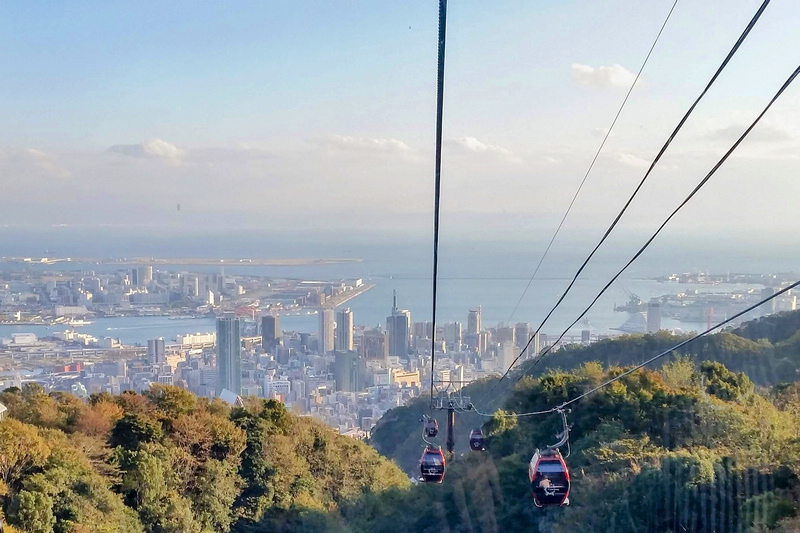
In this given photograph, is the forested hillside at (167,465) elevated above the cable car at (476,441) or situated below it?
below

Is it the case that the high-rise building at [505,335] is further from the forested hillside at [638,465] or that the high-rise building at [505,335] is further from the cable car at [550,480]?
the cable car at [550,480]

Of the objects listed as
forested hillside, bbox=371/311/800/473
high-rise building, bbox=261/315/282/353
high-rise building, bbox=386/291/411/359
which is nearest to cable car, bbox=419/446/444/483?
forested hillside, bbox=371/311/800/473

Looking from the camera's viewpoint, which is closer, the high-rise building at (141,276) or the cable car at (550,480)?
the cable car at (550,480)

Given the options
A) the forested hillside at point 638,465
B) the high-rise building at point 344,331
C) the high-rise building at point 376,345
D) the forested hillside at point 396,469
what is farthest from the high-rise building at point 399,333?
the forested hillside at point 396,469

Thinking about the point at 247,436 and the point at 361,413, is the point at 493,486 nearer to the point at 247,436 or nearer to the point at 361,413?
the point at 247,436

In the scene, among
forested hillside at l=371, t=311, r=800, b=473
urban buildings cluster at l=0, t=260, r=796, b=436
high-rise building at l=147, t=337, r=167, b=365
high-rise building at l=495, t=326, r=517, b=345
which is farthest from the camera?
high-rise building at l=495, t=326, r=517, b=345

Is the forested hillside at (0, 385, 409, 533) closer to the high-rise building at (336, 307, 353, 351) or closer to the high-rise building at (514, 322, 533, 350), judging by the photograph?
the high-rise building at (514, 322, 533, 350)

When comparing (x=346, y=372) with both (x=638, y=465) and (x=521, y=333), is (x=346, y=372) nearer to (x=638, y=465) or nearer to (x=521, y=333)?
(x=521, y=333)

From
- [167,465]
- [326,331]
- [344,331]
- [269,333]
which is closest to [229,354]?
[269,333]
